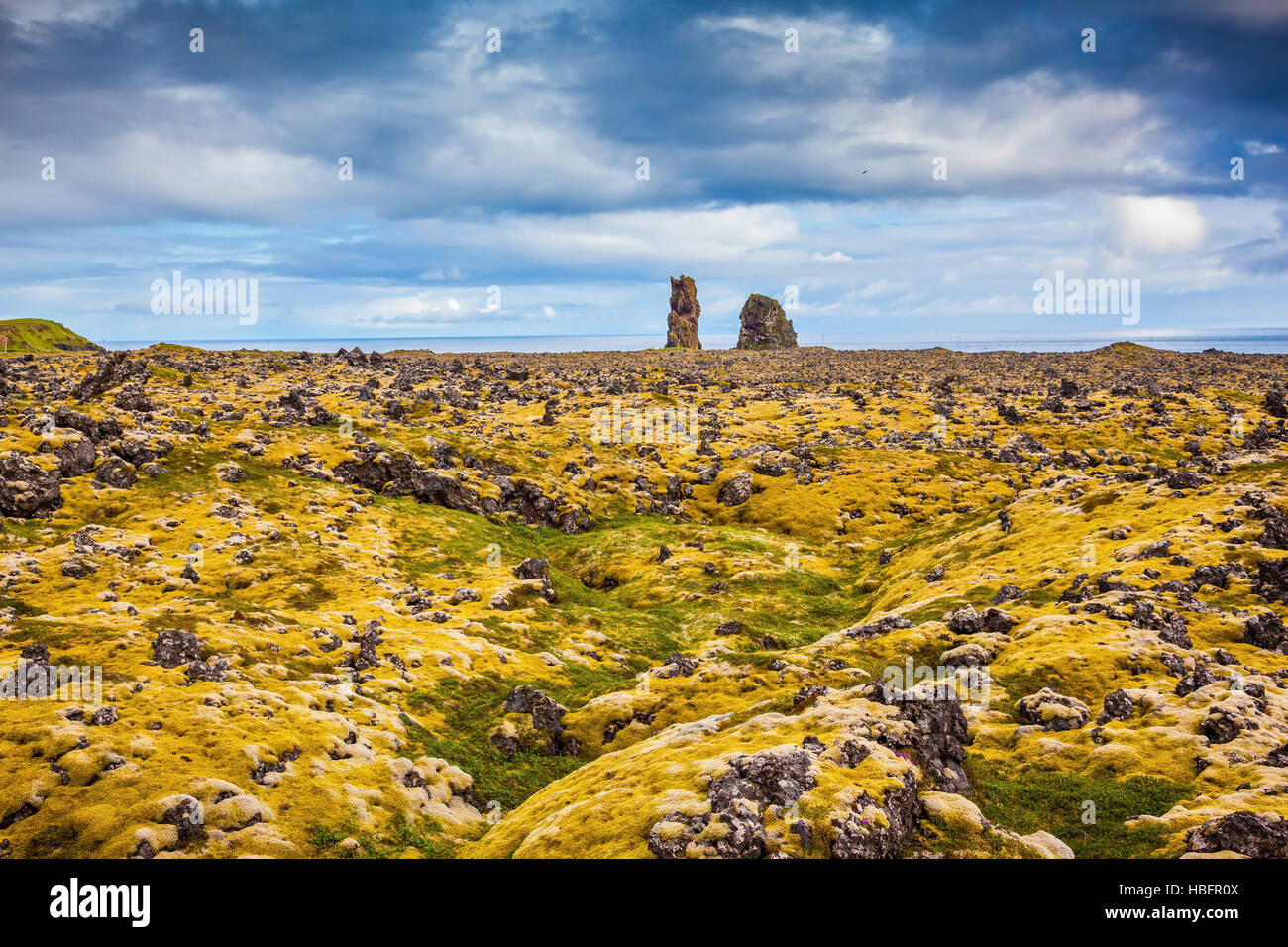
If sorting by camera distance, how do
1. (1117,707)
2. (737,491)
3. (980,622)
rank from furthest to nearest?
1. (737,491)
2. (980,622)
3. (1117,707)

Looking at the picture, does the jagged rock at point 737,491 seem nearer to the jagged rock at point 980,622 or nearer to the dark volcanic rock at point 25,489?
the jagged rock at point 980,622

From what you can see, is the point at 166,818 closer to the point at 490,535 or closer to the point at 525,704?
the point at 525,704

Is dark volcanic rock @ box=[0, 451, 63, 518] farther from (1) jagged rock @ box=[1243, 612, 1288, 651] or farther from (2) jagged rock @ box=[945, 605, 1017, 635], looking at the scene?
(1) jagged rock @ box=[1243, 612, 1288, 651]

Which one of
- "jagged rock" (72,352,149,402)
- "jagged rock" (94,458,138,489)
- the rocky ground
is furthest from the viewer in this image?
"jagged rock" (72,352,149,402)

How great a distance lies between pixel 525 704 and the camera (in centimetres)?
3156

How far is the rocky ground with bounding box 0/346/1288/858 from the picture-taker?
62.4 ft

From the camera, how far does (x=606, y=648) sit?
133 feet

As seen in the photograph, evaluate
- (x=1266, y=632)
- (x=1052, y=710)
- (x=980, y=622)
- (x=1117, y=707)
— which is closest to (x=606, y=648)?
(x=980, y=622)

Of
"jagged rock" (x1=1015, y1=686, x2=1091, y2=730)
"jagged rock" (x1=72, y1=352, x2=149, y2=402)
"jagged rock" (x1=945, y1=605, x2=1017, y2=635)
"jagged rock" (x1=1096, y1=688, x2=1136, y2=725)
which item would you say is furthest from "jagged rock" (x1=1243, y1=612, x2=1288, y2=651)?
A: "jagged rock" (x1=72, y1=352, x2=149, y2=402)

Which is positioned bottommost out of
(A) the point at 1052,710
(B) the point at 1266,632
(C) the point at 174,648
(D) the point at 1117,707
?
(A) the point at 1052,710

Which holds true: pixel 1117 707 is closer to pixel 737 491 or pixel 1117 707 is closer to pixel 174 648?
pixel 174 648

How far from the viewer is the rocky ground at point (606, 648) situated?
749 inches

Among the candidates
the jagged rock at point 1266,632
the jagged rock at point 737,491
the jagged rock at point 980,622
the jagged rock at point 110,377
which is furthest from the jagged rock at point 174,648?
the jagged rock at point 110,377
